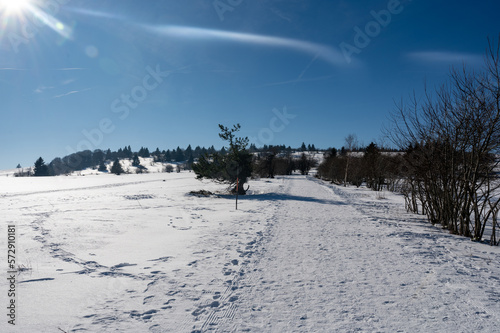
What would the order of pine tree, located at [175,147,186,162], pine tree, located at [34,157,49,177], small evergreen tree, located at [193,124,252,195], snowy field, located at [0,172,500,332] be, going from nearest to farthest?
snowy field, located at [0,172,500,332]
small evergreen tree, located at [193,124,252,195]
pine tree, located at [34,157,49,177]
pine tree, located at [175,147,186,162]

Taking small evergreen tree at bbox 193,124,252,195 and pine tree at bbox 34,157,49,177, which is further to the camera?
pine tree at bbox 34,157,49,177

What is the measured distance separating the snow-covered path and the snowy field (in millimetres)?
20

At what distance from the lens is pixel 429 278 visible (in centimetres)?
453

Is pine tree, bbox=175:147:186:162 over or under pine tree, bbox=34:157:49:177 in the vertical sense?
Result: over

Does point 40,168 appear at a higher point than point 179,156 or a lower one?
lower

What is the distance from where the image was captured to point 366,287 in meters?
4.12

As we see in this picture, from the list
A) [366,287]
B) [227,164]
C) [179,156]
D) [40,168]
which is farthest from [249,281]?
[179,156]

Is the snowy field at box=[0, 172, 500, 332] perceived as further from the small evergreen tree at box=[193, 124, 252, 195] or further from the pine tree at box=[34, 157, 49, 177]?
the pine tree at box=[34, 157, 49, 177]

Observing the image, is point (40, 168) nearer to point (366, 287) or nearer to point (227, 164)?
point (227, 164)

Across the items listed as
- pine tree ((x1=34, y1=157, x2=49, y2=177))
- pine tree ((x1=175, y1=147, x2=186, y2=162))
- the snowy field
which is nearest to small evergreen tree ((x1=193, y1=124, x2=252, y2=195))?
the snowy field

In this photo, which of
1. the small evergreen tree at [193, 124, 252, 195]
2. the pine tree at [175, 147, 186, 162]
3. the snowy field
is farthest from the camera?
the pine tree at [175, 147, 186, 162]

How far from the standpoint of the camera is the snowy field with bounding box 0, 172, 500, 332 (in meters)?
3.13

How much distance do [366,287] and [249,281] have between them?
194 centimetres

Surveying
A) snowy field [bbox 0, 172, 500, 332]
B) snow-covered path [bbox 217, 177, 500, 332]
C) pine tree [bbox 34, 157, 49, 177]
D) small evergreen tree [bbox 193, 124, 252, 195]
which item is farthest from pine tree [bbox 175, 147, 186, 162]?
snow-covered path [bbox 217, 177, 500, 332]
